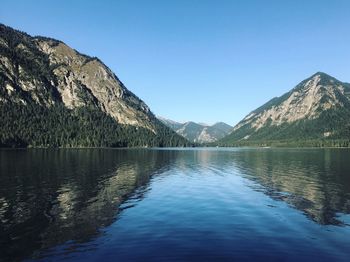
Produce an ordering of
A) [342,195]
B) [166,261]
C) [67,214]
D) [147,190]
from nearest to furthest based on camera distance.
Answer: [166,261]
[67,214]
[342,195]
[147,190]

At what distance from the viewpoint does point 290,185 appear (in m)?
80.5

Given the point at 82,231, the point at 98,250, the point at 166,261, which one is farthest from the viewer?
the point at 82,231

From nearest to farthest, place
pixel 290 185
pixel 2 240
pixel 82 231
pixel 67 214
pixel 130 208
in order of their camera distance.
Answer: pixel 2 240
pixel 82 231
pixel 67 214
pixel 130 208
pixel 290 185

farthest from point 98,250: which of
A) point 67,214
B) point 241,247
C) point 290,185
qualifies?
point 290,185

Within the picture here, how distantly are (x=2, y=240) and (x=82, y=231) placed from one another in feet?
Answer: 24.8

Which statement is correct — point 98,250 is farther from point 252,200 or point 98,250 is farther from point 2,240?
point 252,200

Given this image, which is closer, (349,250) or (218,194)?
(349,250)

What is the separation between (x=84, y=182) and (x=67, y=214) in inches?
1331

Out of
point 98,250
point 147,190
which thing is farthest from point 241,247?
point 147,190

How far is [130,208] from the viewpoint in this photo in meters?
53.1

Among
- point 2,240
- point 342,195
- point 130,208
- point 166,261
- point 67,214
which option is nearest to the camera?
point 166,261

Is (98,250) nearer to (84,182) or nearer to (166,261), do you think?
(166,261)

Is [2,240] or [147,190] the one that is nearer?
[2,240]

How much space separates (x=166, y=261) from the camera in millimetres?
29875
